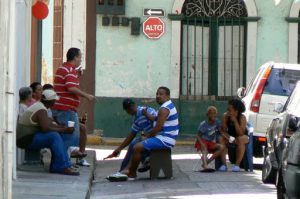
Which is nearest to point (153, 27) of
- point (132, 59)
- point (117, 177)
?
point (132, 59)

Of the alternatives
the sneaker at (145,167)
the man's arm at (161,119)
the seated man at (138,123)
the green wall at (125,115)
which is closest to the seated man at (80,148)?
the seated man at (138,123)

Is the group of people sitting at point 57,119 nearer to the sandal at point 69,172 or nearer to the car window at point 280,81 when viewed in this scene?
the sandal at point 69,172

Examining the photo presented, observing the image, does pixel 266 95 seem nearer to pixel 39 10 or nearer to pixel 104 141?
pixel 39 10

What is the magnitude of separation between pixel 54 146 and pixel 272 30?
36.0 ft

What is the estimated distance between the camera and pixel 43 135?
49.5ft

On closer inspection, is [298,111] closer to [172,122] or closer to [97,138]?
[172,122]

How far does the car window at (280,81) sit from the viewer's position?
18.1 m

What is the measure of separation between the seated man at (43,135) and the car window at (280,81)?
4389 mm

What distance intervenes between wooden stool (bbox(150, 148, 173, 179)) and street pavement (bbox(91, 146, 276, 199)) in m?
0.12

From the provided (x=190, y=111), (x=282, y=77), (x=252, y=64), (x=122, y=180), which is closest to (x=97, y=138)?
(x=190, y=111)

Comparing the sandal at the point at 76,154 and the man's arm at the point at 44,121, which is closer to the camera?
the man's arm at the point at 44,121

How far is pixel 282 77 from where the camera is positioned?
716 inches

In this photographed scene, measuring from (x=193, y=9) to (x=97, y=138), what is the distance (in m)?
3.89

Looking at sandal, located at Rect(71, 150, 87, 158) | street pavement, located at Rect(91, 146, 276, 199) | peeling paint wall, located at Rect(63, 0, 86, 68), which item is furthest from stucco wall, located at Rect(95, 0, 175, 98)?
sandal, located at Rect(71, 150, 87, 158)
